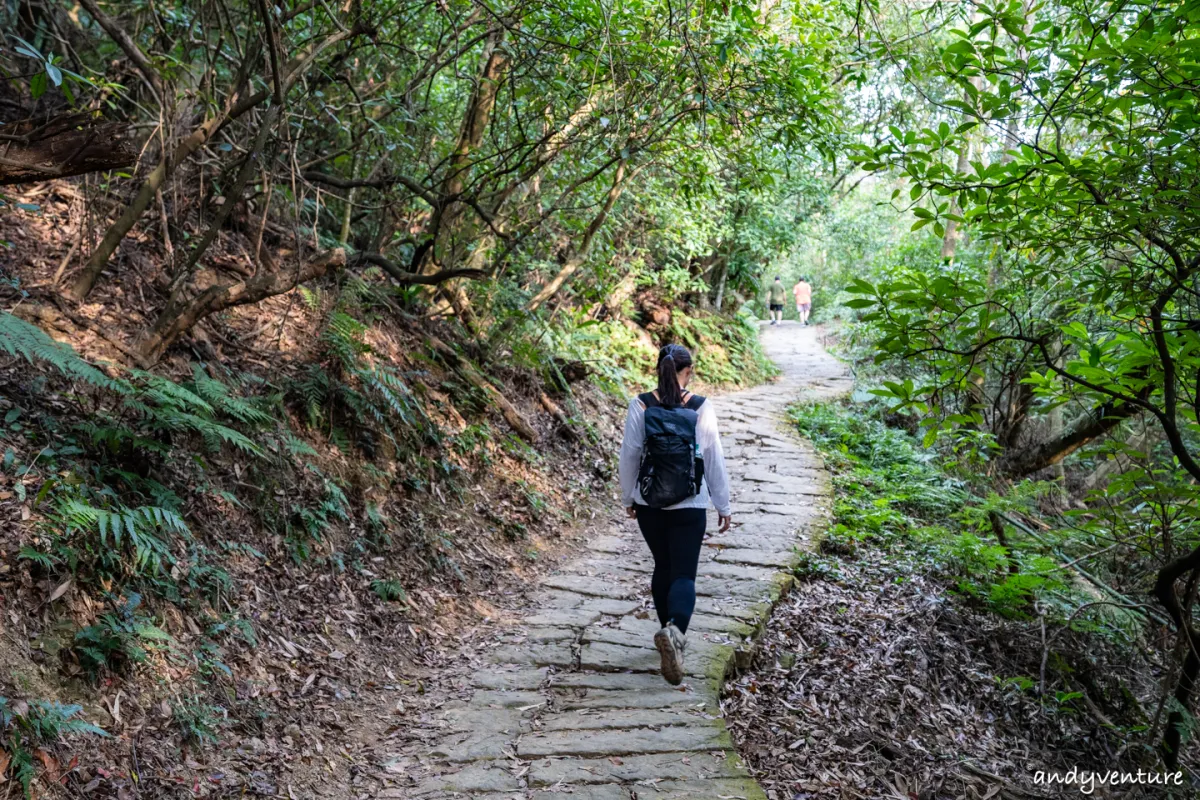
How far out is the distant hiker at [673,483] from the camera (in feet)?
16.1

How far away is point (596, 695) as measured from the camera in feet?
15.6

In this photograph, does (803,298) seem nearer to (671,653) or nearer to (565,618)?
(565,618)

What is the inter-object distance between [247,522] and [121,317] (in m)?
1.80

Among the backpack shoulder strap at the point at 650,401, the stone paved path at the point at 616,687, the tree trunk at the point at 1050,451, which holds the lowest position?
the stone paved path at the point at 616,687

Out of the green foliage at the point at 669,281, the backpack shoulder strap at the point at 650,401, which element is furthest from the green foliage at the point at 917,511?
A: the green foliage at the point at 669,281

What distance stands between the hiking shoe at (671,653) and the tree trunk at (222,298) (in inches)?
133

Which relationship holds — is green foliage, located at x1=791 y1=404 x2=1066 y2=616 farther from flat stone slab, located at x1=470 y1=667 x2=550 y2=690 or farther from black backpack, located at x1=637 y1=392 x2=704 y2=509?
flat stone slab, located at x1=470 y1=667 x2=550 y2=690

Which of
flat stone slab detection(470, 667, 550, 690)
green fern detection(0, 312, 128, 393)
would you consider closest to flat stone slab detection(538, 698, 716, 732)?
flat stone slab detection(470, 667, 550, 690)

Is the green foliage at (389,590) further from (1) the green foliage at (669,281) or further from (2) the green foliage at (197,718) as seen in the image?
(1) the green foliage at (669,281)

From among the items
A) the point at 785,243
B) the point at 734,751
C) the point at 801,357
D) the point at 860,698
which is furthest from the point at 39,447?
the point at 801,357

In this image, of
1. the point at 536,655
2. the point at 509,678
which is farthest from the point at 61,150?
the point at 536,655

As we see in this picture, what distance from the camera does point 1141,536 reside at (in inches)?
218

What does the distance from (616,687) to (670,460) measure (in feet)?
4.71

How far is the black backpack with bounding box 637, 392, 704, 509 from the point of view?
16.1 ft
